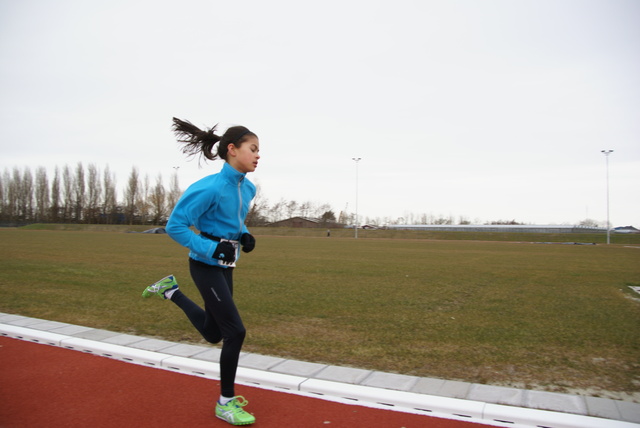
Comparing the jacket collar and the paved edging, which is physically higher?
the jacket collar

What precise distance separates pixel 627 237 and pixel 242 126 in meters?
70.6

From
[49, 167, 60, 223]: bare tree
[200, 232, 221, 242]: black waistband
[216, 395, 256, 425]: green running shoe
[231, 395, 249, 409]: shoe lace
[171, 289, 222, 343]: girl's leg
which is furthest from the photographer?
[49, 167, 60, 223]: bare tree

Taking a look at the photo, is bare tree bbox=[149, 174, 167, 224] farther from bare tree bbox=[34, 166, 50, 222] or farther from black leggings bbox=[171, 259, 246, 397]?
black leggings bbox=[171, 259, 246, 397]

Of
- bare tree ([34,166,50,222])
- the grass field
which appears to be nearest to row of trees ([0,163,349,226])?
bare tree ([34,166,50,222])

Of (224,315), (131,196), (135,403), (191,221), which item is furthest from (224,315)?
(131,196)

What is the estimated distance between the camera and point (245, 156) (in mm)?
3246

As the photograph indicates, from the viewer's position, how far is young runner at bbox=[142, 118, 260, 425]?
3.03m

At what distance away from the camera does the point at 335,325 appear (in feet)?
19.9

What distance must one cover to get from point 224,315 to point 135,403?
96 centimetres

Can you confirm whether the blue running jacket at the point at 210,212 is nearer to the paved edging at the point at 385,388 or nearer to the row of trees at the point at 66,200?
the paved edging at the point at 385,388

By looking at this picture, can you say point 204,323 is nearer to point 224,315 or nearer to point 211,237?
point 224,315

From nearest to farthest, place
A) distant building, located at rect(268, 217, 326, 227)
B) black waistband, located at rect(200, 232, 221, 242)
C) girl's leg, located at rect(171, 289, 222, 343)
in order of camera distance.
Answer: black waistband, located at rect(200, 232, 221, 242) → girl's leg, located at rect(171, 289, 222, 343) → distant building, located at rect(268, 217, 326, 227)

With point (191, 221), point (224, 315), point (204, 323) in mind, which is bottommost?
point (204, 323)

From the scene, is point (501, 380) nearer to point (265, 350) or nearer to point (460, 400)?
point (460, 400)
